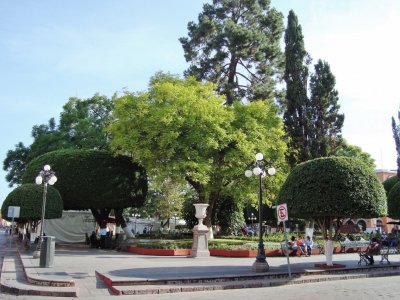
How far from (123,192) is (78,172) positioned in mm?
3538

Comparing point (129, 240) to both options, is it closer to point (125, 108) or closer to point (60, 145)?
point (125, 108)

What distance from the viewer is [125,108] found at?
1085 inches

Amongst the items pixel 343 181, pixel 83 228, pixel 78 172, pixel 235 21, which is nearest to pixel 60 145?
pixel 83 228

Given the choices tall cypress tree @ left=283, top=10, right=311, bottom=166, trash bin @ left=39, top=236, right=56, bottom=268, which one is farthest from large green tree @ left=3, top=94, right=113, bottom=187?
trash bin @ left=39, top=236, right=56, bottom=268

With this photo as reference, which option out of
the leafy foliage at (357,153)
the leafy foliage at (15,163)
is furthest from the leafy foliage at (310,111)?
the leafy foliage at (15,163)

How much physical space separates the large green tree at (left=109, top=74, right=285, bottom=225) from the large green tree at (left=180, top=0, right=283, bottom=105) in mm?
7394

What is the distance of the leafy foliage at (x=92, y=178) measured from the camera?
3000cm

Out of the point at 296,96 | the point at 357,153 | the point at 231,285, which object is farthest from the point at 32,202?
the point at 357,153

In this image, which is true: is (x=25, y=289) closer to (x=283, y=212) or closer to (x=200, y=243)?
(x=283, y=212)

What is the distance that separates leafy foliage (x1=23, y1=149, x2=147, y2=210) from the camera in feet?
98.4

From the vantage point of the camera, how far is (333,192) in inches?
603

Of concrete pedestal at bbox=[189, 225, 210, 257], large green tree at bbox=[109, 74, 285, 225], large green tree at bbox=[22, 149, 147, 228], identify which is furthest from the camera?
large green tree at bbox=[22, 149, 147, 228]

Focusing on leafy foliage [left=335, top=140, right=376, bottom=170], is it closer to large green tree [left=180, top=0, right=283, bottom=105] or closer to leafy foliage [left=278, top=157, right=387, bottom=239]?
large green tree [left=180, top=0, right=283, bottom=105]

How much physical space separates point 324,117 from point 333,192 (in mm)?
20487
